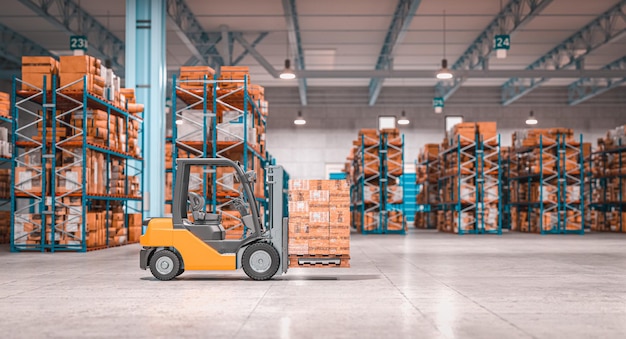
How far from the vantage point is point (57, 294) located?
7.15m

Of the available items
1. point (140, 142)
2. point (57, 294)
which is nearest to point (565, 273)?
point (57, 294)

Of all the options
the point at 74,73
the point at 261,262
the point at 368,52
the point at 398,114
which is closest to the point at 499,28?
the point at 368,52

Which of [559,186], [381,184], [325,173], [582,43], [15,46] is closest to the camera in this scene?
[559,186]

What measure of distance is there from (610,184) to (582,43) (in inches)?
226

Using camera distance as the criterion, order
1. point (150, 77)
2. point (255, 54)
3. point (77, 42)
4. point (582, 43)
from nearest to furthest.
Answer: point (150, 77)
point (77, 42)
point (255, 54)
point (582, 43)

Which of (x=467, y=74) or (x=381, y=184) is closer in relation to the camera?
(x=381, y=184)

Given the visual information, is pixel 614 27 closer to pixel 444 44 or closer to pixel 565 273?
pixel 444 44

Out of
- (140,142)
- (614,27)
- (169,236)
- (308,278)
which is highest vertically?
(614,27)

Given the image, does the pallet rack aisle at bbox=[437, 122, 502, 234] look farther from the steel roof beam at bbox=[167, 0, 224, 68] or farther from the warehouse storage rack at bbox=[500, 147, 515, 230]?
the steel roof beam at bbox=[167, 0, 224, 68]

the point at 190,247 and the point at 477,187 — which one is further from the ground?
the point at 477,187

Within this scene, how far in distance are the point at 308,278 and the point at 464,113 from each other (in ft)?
97.7

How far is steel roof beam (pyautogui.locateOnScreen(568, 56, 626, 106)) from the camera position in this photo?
1233 inches

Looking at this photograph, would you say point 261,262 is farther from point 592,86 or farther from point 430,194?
point 592,86

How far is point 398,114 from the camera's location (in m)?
37.2
